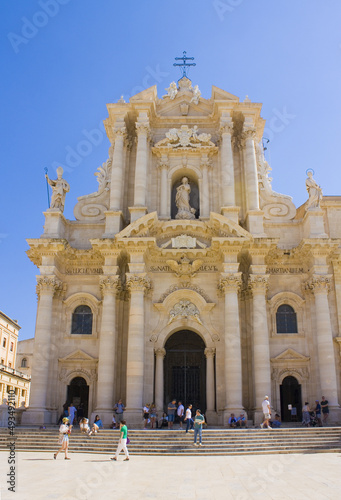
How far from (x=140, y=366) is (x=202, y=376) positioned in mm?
4609

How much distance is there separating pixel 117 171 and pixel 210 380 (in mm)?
13444

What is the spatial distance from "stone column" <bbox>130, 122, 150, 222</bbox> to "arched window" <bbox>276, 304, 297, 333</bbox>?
9.62 m

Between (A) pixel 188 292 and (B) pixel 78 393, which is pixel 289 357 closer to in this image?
(A) pixel 188 292

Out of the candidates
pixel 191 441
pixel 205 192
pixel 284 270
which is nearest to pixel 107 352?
pixel 191 441

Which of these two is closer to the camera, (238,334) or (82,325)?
(238,334)

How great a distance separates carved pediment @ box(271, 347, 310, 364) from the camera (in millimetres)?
26781

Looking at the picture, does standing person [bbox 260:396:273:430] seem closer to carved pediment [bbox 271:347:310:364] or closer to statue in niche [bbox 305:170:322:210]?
carved pediment [bbox 271:347:310:364]

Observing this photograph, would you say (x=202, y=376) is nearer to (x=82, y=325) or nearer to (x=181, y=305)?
(x=181, y=305)

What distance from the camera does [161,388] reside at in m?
26.5

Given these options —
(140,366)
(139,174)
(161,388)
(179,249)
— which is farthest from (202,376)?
(139,174)

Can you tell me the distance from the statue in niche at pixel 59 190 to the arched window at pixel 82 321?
236 inches

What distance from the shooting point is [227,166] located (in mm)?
29891

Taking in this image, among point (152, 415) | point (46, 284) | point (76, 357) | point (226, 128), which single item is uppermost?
point (226, 128)

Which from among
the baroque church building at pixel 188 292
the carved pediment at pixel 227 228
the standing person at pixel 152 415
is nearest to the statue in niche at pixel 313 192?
the baroque church building at pixel 188 292
